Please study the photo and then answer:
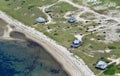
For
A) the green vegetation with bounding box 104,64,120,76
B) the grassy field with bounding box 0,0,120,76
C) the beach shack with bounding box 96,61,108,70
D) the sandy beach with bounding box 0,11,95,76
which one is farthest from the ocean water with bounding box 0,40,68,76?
the green vegetation with bounding box 104,64,120,76

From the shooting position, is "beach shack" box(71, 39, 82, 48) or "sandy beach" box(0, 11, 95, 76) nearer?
"sandy beach" box(0, 11, 95, 76)

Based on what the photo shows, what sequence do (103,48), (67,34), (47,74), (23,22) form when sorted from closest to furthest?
(47,74) → (103,48) → (67,34) → (23,22)

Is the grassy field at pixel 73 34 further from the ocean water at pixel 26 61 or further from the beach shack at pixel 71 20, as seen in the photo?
the ocean water at pixel 26 61

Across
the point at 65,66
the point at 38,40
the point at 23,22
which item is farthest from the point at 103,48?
the point at 23,22

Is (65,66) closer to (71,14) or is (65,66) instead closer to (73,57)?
(73,57)

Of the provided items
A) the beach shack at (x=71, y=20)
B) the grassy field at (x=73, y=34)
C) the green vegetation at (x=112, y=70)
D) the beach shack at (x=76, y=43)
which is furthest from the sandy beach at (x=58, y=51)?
the beach shack at (x=71, y=20)

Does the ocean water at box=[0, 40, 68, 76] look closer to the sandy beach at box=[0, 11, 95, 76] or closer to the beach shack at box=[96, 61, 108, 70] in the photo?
the sandy beach at box=[0, 11, 95, 76]
